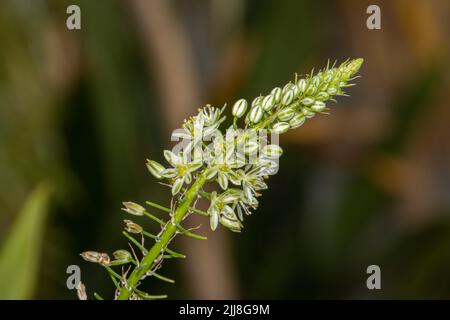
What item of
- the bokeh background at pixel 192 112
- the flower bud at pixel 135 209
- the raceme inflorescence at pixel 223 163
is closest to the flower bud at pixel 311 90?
the raceme inflorescence at pixel 223 163

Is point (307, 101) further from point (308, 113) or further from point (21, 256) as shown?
point (21, 256)

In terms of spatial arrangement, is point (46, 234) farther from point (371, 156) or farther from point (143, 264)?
point (143, 264)

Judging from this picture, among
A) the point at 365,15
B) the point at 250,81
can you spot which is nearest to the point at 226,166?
the point at 250,81

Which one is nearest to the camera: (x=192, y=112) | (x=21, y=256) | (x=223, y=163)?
(x=223, y=163)

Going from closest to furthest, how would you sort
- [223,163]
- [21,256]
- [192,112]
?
[223,163] → [21,256] → [192,112]

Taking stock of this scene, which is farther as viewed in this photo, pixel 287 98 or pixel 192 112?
pixel 192 112

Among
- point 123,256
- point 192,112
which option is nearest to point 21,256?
point 123,256

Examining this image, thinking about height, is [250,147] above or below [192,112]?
below

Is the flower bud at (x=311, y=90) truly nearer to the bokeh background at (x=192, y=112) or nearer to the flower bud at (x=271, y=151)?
the flower bud at (x=271, y=151)
